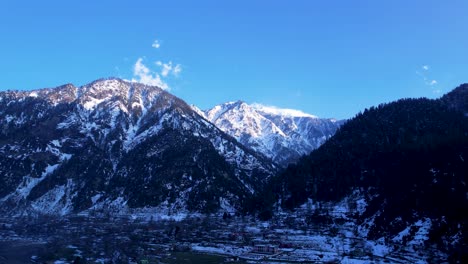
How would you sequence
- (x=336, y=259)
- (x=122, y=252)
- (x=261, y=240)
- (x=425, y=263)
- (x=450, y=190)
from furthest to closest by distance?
(x=261, y=240), (x=450, y=190), (x=122, y=252), (x=336, y=259), (x=425, y=263)

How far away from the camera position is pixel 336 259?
477ft

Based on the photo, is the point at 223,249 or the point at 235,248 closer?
the point at 223,249

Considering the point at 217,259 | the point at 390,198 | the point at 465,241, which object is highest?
the point at 390,198

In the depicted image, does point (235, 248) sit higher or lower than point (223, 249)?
higher

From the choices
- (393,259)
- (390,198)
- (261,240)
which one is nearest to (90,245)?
(261,240)

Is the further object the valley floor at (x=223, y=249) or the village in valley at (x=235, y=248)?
the village in valley at (x=235, y=248)

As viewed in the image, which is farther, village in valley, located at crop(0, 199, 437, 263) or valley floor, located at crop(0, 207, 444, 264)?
village in valley, located at crop(0, 199, 437, 263)

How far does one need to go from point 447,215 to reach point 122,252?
123m

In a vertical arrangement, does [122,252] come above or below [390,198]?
below

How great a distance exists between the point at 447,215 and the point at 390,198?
39986 millimetres

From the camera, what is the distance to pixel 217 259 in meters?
149

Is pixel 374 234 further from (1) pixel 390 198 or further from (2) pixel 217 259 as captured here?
(2) pixel 217 259

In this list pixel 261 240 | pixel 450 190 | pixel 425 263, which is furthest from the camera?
pixel 261 240

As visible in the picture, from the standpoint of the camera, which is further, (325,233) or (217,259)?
(325,233)
